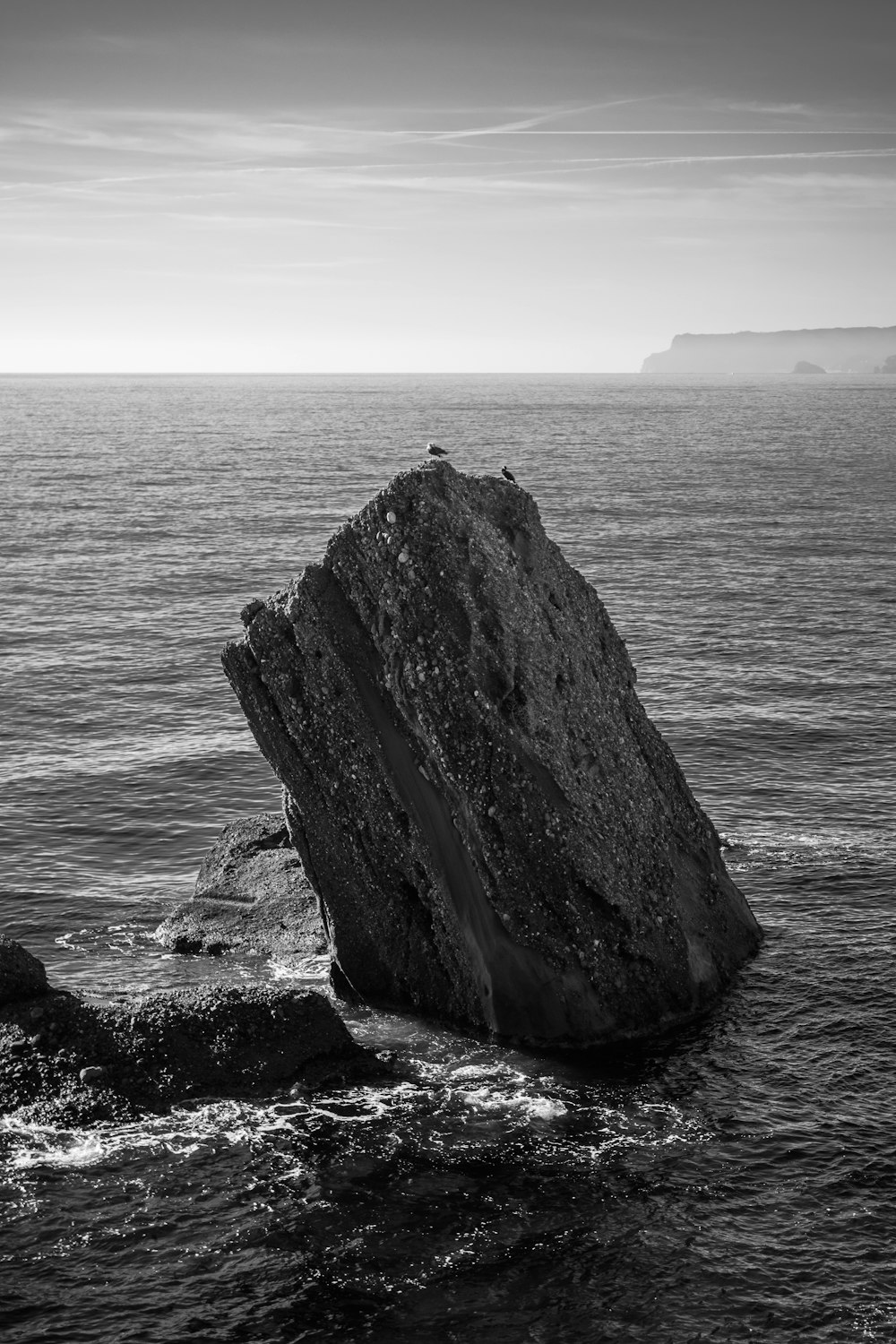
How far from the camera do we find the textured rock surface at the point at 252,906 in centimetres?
3198

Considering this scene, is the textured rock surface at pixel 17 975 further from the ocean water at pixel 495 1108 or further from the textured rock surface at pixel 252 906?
the textured rock surface at pixel 252 906

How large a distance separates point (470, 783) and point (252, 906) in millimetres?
8983

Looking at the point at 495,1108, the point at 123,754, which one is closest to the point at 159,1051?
the point at 495,1108

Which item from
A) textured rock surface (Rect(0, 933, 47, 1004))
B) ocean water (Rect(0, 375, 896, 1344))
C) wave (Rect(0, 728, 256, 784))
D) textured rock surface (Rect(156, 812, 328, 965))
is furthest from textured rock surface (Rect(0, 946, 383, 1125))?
wave (Rect(0, 728, 256, 784))

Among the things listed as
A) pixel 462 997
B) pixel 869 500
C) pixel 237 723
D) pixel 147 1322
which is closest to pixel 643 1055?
pixel 462 997

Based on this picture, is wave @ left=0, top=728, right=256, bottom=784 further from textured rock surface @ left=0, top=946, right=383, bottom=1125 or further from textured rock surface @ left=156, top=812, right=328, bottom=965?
textured rock surface @ left=0, top=946, right=383, bottom=1125

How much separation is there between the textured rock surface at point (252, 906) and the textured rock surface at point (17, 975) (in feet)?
20.3

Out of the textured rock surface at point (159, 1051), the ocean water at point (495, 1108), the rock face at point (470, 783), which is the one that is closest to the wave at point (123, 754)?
the ocean water at point (495, 1108)

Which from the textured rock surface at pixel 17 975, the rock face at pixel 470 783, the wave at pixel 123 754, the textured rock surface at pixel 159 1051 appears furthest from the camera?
the wave at pixel 123 754

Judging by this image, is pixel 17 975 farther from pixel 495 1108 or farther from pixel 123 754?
pixel 123 754

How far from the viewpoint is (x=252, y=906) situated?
109ft

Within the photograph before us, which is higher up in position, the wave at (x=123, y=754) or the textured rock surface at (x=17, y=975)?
the wave at (x=123, y=754)

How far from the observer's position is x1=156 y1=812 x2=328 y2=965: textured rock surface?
3198 centimetres

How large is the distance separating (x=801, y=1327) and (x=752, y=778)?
24164 millimetres
